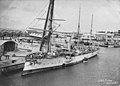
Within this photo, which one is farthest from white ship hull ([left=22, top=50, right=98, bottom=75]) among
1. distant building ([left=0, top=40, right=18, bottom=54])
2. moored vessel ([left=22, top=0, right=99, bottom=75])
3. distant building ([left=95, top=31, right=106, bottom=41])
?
distant building ([left=95, top=31, right=106, bottom=41])

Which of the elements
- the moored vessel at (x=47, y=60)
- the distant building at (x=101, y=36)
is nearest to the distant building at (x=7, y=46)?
the moored vessel at (x=47, y=60)

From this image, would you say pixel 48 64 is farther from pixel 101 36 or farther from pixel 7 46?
pixel 101 36

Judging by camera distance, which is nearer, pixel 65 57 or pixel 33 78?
pixel 33 78

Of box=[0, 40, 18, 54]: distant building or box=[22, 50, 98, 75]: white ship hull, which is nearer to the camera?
box=[22, 50, 98, 75]: white ship hull

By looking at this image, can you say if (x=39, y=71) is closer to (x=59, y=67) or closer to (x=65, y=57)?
(x=59, y=67)

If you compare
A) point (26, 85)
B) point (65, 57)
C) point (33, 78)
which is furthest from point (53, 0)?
point (26, 85)

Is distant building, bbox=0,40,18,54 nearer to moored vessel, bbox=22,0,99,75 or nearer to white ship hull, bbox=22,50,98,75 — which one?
moored vessel, bbox=22,0,99,75

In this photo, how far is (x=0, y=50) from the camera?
10305mm

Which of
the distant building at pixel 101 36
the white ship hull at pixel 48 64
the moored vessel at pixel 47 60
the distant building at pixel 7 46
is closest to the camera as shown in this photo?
the white ship hull at pixel 48 64

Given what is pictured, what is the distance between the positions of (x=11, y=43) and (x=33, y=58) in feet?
11.7

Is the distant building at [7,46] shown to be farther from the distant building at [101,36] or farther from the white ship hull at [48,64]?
the distant building at [101,36]

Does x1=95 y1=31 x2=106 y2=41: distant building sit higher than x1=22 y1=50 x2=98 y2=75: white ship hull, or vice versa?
x1=95 y1=31 x2=106 y2=41: distant building

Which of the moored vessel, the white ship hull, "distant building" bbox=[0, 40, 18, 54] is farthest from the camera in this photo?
"distant building" bbox=[0, 40, 18, 54]

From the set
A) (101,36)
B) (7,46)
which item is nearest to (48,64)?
(7,46)
